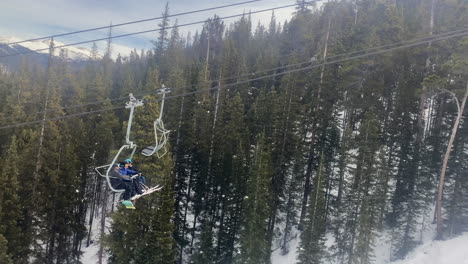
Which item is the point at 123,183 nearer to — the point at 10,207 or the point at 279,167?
the point at 10,207

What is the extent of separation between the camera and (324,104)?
37.1 m

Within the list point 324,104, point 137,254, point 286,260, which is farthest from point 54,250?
point 324,104

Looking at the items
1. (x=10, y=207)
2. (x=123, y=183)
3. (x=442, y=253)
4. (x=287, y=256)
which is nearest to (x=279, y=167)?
(x=287, y=256)

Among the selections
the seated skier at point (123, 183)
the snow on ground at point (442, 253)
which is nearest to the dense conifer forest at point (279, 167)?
the snow on ground at point (442, 253)

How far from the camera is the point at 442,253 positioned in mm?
22797

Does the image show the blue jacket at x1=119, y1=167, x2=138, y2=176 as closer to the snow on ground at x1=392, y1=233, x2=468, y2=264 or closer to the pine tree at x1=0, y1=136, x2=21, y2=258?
the snow on ground at x1=392, y1=233, x2=468, y2=264

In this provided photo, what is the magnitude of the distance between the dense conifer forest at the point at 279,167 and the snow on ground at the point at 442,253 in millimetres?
965

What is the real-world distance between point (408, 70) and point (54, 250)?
37916 mm

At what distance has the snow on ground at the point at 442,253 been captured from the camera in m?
21.2

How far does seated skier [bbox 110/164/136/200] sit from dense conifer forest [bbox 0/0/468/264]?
517 inches

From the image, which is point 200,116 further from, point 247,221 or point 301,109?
point 247,221

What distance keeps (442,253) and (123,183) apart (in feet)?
68.9

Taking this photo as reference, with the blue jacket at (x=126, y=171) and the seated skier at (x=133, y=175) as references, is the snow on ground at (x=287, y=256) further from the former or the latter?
the blue jacket at (x=126, y=171)

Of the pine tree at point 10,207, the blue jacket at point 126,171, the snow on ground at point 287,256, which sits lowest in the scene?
the snow on ground at point 287,256
